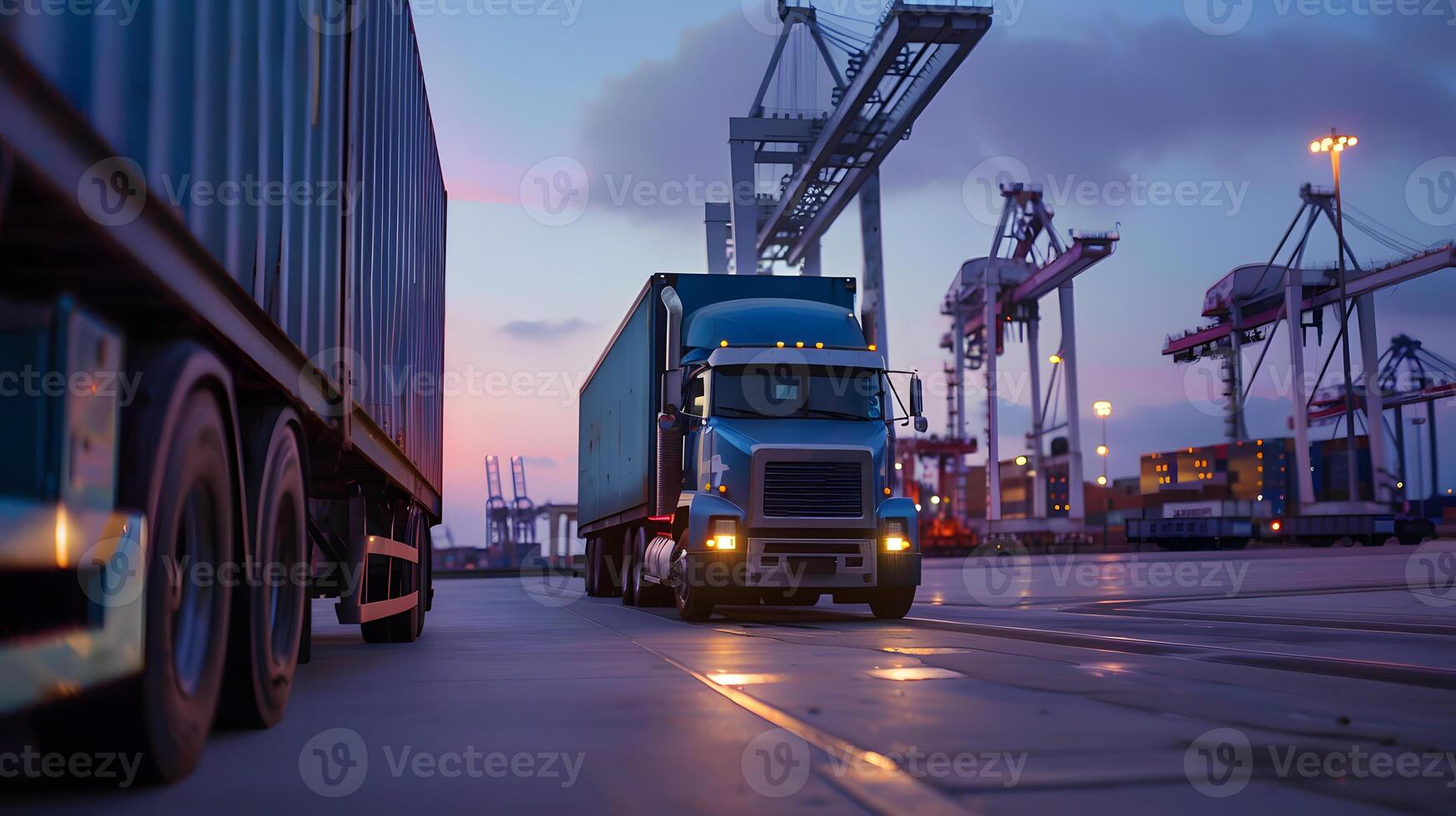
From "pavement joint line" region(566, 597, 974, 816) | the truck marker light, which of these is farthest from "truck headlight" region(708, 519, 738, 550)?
the truck marker light

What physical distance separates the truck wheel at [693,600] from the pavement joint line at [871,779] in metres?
8.38

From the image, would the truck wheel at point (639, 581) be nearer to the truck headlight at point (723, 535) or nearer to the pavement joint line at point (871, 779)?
the truck headlight at point (723, 535)

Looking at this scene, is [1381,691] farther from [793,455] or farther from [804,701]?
[793,455]

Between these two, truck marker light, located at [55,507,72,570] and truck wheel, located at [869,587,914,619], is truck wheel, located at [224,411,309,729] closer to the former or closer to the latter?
truck marker light, located at [55,507,72,570]

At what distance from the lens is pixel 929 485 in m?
140

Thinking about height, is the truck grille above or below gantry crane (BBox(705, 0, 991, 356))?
below

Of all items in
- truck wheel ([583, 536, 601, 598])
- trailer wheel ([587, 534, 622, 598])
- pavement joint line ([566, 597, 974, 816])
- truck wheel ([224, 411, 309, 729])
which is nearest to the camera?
pavement joint line ([566, 597, 974, 816])

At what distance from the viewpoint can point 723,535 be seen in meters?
13.5

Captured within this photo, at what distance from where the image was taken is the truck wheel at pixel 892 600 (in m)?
14.1

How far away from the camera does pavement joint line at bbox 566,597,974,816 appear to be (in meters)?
3.46

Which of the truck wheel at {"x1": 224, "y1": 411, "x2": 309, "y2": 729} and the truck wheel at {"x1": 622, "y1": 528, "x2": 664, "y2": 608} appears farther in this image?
the truck wheel at {"x1": 622, "y1": 528, "x2": 664, "y2": 608}

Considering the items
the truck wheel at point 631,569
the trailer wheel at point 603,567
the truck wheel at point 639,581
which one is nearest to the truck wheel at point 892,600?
Answer: the truck wheel at point 639,581

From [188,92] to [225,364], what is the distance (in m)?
1.05

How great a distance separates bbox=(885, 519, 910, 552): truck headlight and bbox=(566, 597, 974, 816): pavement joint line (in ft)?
27.5
